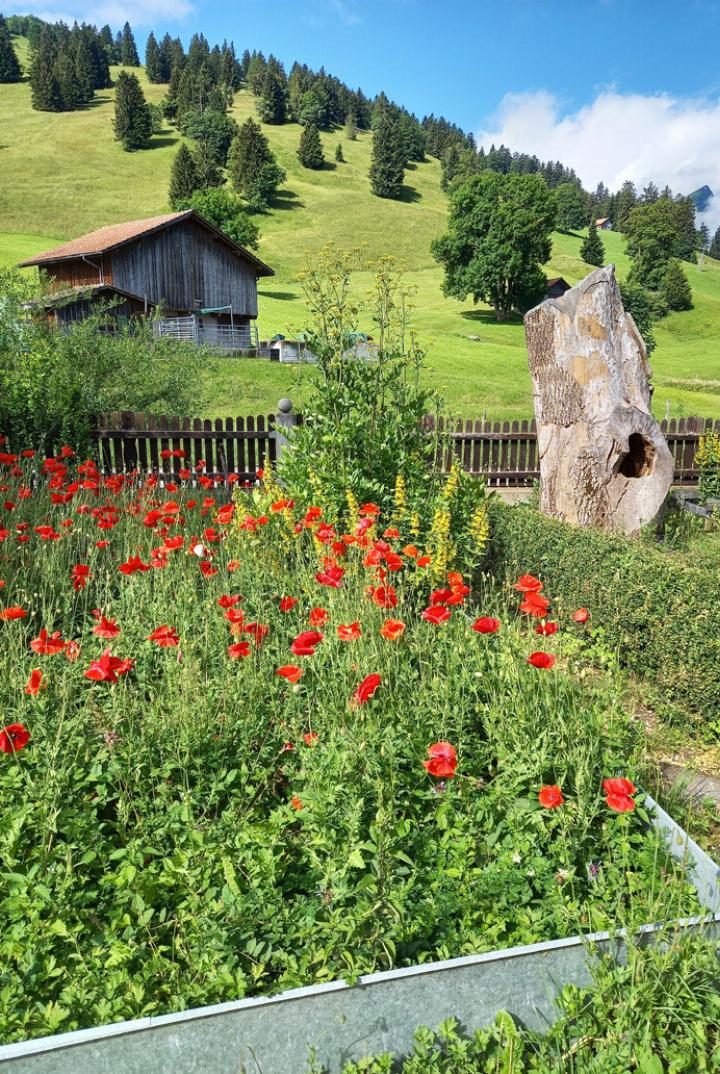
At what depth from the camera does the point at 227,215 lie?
5562cm

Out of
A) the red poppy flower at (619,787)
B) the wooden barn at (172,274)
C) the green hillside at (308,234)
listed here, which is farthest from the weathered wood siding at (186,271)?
the red poppy flower at (619,787)

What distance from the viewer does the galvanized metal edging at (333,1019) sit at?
1.77m

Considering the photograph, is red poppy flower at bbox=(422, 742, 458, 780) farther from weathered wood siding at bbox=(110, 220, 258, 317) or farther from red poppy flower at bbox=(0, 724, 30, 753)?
weathered wood siding at bbox=(110, 220, 258, 317)

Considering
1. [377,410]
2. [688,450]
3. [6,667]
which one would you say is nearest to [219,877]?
[6,667]

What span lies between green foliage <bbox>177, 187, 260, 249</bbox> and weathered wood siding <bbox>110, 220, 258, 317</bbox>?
17.4 meters

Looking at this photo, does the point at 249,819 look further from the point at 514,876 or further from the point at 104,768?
the point at 514,876

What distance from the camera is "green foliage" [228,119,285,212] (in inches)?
2884

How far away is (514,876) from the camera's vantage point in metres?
2.29

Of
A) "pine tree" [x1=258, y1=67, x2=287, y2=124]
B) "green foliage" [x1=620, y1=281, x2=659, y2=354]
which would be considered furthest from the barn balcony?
"pine tree" [x1=258, y1=67, x2=287, y2=124]

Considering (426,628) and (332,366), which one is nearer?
(426,628)

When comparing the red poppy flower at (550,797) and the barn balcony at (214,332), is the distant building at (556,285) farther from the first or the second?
the red poppy flower at (550,797)

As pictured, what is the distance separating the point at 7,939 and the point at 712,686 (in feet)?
12.6

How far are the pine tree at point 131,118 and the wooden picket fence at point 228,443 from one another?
83198mm

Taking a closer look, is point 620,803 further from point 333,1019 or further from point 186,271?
point 186,271
